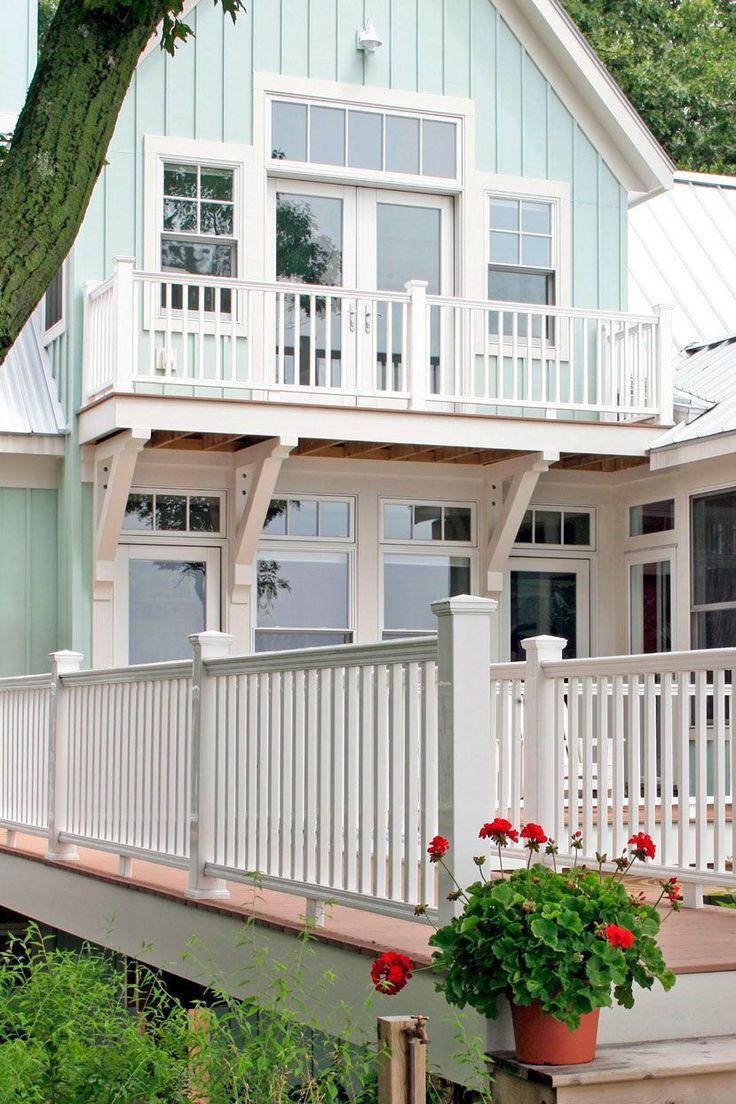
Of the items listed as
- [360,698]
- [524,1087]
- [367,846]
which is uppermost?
[360,698]

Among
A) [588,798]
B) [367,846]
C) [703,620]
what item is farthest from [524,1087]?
[703,620]

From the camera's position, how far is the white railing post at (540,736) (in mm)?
7574

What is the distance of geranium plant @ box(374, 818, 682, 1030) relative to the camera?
4.74m

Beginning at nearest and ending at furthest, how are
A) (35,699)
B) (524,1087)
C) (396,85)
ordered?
(524,1087) < (35,699) < (396,85)

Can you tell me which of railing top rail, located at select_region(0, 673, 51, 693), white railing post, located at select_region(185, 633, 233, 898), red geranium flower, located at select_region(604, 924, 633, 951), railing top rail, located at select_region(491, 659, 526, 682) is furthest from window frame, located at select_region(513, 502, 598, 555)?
red geranium flower, located at select_region(604, 924, 633, 951)

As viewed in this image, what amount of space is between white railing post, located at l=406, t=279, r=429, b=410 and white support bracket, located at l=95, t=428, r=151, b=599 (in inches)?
88.9

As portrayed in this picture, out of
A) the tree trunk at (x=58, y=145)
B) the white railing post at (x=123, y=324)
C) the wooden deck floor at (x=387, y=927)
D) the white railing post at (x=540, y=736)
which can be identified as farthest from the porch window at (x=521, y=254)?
the tree trunk at (x=58, y=145)

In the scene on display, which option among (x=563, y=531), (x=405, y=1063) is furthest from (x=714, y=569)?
(x=405, y=1063)

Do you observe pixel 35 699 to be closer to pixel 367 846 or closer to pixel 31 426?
pixel 31 426

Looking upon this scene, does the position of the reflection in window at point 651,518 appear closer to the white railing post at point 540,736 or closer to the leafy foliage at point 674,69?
the white railing post at point 540,736

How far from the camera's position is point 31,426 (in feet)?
44.8

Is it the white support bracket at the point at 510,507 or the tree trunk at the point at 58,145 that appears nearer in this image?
the tree trunk at the point at 58,145

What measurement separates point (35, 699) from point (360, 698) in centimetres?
499

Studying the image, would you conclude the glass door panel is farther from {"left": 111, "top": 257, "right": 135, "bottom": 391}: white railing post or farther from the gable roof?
{"left": 111, "top": 257, "right": 135, "bottom": 391}: white railing post
